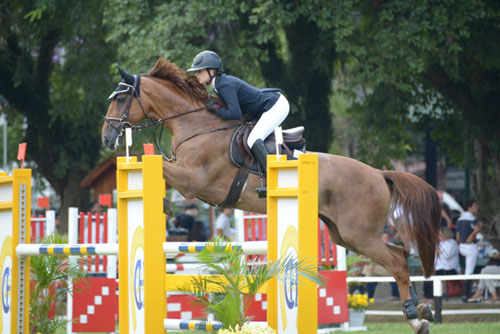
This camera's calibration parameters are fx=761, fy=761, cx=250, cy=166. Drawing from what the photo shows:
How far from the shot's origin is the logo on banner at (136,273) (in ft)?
13.9

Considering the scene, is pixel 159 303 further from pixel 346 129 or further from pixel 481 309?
pixel 346 129

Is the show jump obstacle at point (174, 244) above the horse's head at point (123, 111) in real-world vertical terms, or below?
below

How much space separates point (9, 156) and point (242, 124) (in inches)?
662

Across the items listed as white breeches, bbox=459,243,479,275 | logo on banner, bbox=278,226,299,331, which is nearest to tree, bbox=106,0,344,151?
white breeches, bbox=459,243,479,275

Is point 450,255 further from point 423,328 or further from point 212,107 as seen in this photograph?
point 212,107

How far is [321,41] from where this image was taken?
1245 centimetres

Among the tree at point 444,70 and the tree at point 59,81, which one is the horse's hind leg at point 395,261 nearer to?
the tree at point 444,70

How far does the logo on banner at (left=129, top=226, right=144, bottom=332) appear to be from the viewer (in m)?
4.24

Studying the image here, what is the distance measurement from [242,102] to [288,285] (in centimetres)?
226

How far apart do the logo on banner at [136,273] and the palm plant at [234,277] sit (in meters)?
0.33

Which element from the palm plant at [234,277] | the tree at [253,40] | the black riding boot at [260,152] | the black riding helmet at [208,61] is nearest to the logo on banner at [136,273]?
the palm plant at [234,277]

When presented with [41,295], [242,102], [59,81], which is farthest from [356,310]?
[59,81]

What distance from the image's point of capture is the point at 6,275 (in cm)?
523

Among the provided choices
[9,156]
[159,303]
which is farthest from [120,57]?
[9,156]
